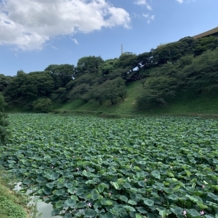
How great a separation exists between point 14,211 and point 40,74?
3547 centimetres

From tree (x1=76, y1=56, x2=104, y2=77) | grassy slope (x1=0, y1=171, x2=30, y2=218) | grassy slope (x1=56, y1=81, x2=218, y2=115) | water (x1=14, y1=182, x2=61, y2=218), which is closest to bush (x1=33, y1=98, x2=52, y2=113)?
grassy slope (x1=56, y1=81, x2=218, y2=115)

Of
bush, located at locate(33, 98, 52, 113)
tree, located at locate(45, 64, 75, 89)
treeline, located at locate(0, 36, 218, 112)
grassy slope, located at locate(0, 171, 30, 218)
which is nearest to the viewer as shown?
grassy slope, located at locate(0, 171, 30, 218)

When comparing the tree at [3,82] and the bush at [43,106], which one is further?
the tree at [3,82]

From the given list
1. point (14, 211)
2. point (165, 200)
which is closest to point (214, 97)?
point (165, 200)

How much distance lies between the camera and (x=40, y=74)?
1390 inches

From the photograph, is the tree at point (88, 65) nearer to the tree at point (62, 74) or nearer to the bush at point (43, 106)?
the tree at point (62, 74)

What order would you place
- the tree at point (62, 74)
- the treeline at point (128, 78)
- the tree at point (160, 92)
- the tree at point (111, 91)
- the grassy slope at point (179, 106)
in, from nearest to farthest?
the grassy slope at point (179, 106) < the treeline at point (128, 78) < the tree at point (160, 92) < the tree at point (111, 91) < the tree at point (62, 74)

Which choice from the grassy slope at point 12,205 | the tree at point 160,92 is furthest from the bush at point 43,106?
the grassy slope at point 12,205

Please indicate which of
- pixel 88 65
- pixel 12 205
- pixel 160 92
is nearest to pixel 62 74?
pixel 88 65

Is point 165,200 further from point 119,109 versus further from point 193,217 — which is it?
point 119,109

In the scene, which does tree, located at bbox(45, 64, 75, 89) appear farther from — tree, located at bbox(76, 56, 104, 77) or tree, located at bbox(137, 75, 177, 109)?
tree, located at bbox(137, 75, 177, 109)

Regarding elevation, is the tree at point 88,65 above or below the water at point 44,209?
above

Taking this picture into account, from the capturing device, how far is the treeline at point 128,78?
56.5 feet

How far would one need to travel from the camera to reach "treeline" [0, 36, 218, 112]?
1722 centimetres
